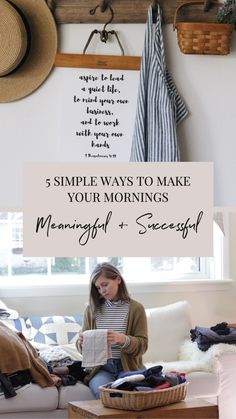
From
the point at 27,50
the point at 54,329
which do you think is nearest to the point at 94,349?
the point at 54,329

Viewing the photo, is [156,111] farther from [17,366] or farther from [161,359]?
[161,359]

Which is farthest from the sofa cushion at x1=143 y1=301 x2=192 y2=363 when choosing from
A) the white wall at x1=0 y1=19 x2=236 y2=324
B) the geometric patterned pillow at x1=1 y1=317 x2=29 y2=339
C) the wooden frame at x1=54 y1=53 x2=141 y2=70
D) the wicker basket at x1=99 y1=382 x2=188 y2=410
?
the wooden frame at x1=54 y1=53 x2=141 y2=70

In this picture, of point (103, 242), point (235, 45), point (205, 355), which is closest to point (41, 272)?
point (205, 355)

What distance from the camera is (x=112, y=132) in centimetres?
277

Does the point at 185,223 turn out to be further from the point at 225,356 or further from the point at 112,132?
the point at 225,356

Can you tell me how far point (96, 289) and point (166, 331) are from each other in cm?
95

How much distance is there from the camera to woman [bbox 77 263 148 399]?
11.5 ft

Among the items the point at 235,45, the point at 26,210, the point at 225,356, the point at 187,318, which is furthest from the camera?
the point at 187,318

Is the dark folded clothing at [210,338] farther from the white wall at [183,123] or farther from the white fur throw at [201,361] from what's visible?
the white wall at [183,123]

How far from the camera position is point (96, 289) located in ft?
11.8

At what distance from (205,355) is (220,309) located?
2.20ft

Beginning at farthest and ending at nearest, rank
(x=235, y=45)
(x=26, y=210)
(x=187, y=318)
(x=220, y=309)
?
(x=220, y=309)
(x=187, y=318)
(x=235, y=45)
(x=26, y=210)

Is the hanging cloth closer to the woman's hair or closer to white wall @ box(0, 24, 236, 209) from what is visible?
white wall @ box(0, 24, 236, 209)

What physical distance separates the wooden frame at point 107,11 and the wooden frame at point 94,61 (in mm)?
118
